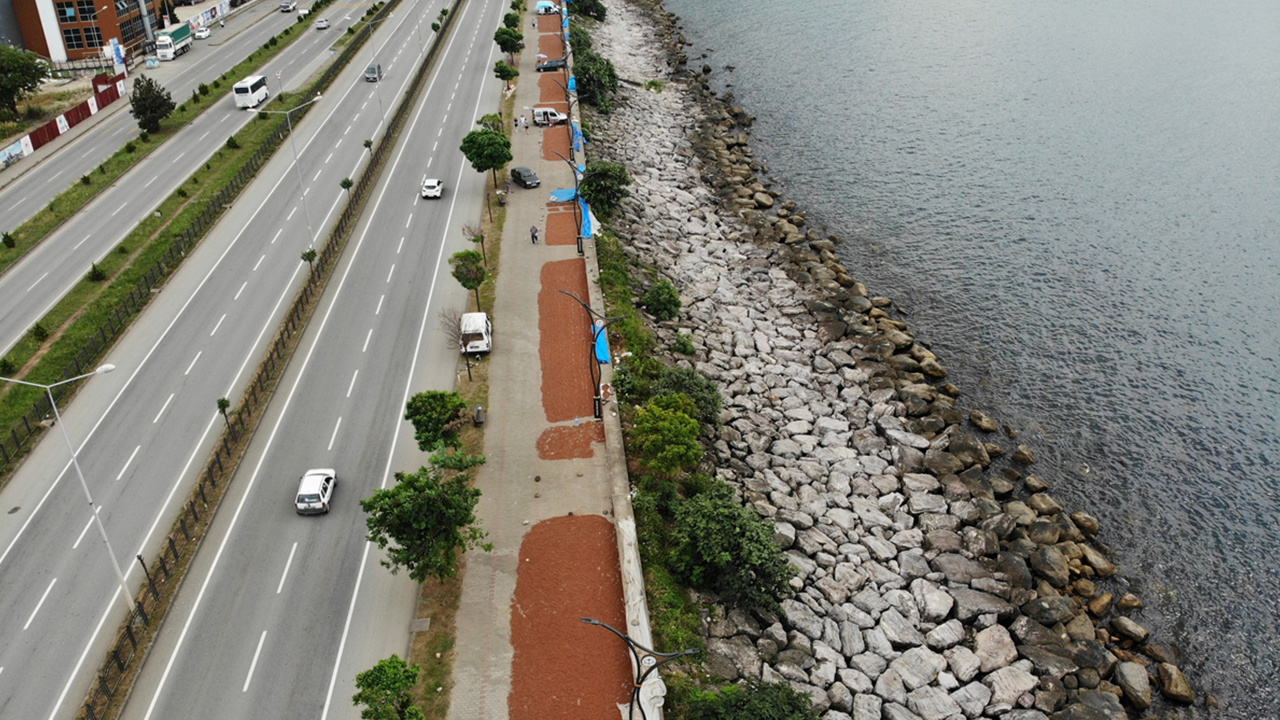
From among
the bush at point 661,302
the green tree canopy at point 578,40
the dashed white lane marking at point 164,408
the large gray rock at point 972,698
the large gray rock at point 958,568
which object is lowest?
the large gray rock at point 972,698

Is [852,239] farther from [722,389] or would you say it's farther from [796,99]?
[796,99]

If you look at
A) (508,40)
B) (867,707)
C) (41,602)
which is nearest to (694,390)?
(867,707)

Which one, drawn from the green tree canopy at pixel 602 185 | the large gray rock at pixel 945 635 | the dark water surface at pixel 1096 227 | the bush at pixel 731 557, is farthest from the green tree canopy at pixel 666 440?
the green tree canopy at pixel 602 185

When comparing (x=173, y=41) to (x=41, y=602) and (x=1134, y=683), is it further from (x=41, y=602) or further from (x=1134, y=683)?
(x=1134, y=683)

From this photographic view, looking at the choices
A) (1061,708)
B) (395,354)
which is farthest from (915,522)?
(395,354)

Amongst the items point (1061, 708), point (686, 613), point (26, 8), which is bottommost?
point (1061, 708)

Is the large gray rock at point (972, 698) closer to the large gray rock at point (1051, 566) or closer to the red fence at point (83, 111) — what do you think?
the large gray rock at point (1051, 566)
